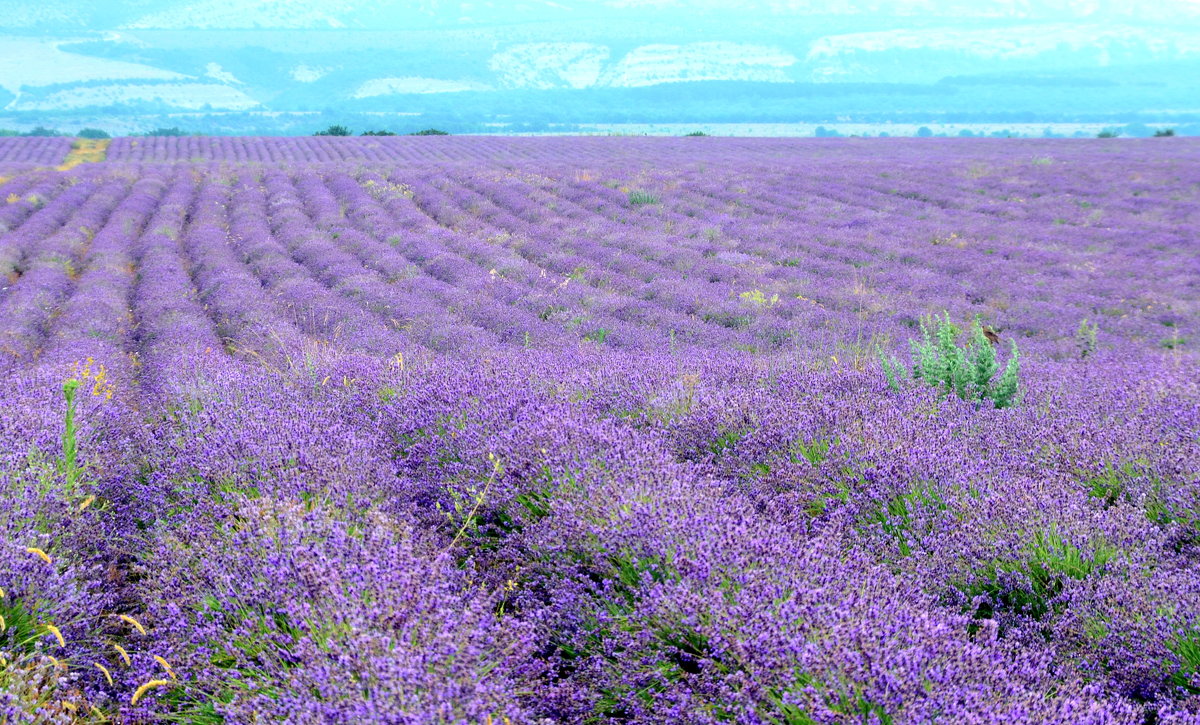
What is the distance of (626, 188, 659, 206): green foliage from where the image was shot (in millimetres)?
17766

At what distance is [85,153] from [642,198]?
1100 inches

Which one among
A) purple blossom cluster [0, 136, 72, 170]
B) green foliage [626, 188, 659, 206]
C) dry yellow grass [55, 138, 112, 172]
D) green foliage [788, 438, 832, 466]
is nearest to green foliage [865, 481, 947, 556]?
green foliage [788, 438, 832, 466]

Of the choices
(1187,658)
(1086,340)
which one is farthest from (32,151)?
(1187,658)

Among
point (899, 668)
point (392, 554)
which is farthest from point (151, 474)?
point (899, 668)

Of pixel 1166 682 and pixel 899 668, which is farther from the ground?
pixel 899 668

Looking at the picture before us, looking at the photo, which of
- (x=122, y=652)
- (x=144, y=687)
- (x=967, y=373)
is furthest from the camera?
(x=967, y=373)

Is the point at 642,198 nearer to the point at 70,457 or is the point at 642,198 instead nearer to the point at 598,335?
the point at 598,335

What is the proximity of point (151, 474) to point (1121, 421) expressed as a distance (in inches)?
183

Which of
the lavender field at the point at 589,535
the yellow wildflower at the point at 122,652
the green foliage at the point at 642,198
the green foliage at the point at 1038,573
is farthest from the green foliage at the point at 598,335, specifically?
the green foliage at the point at 642,198

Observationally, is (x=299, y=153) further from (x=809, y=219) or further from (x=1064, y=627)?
(x=1064, y=627)

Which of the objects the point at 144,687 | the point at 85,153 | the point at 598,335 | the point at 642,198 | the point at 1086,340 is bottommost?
the point at 1086,340

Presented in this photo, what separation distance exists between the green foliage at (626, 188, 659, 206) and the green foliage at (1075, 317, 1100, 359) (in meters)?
9.96

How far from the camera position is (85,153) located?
33.7m

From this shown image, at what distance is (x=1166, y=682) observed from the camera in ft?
7.34
